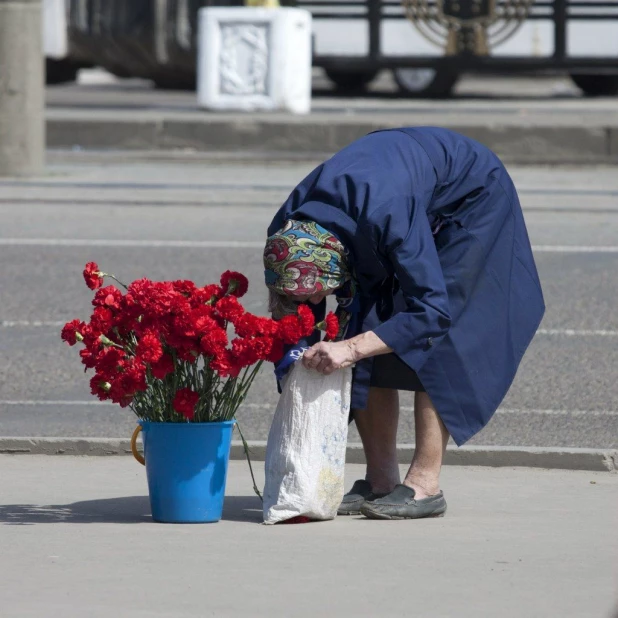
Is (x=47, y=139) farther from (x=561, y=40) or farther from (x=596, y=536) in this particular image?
(x=596, y=536)

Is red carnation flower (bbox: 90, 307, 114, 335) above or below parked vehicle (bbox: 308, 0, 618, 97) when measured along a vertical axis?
below

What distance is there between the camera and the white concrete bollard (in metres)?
18.7

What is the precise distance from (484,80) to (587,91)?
7893 millimetres

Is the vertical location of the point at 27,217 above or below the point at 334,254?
below

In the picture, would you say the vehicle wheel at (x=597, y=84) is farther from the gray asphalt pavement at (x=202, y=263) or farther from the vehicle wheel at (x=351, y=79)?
the gray asphalt pavement at (x=202, y=263)

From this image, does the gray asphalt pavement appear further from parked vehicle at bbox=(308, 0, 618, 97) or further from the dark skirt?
parked vehicle at bbox=(308, 0, 618, 97)

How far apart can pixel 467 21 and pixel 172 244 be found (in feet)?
42.7

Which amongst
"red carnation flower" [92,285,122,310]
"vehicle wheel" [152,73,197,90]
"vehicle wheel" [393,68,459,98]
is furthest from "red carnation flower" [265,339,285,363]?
"vehicle wheel" [152,73,197,90]

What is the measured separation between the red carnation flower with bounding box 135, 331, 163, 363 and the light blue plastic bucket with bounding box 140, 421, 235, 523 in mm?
245

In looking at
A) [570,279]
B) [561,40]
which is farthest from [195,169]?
[561,40]

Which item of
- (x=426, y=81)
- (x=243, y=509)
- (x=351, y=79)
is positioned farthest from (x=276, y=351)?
(x=351, y=79)

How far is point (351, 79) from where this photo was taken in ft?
83.0

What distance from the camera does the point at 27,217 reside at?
12383 millimetres

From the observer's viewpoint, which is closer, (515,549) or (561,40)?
(515,549)
